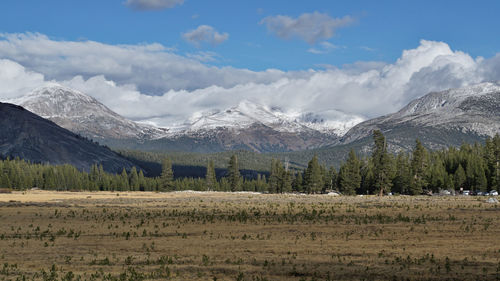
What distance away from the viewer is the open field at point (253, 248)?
2697cm

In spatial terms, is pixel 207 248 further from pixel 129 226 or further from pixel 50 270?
Answer: pixel 129 226

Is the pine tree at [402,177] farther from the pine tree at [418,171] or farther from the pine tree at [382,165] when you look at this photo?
the pine tree at [382,165]

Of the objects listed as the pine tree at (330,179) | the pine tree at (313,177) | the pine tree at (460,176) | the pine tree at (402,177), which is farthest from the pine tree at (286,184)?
the pine tree at (460,176)

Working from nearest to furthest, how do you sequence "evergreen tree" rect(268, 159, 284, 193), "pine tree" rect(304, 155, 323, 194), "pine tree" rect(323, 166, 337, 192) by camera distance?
"pine tree" rect(304, 155, 323, 194) → "evergreen tree" rect(268, 159, 284, 193) → "pine tree" rect(323, 166, 337, 192)

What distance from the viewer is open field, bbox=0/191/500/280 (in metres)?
27.0

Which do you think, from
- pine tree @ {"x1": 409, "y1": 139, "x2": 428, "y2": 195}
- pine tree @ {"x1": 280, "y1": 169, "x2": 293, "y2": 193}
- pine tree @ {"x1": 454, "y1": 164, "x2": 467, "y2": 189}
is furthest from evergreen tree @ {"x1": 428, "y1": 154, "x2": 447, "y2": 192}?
pine tree @ {"x1": 280, "y1": 169, "x2": 293, "y2": 193}

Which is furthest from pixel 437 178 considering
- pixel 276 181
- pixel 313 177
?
pixel 276 181

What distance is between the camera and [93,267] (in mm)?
29188

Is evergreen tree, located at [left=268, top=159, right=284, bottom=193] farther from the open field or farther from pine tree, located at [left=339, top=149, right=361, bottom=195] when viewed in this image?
the open field

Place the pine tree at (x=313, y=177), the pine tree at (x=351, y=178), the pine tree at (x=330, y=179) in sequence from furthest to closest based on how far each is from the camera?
the pine tree at (x=330, y=179)
the pine tree at (x=313, y=177)
the pine tree at (x=351, y=178)

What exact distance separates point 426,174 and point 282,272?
128 meters

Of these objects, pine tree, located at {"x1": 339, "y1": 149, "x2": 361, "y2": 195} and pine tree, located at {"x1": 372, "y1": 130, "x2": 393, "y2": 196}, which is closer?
pine tree, located at {"x1": 372, "y1": 130, "x2": 393, "y2": 196}

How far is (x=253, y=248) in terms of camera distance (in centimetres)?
3578

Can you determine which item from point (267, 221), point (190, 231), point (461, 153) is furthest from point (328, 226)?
point (461, 153)
